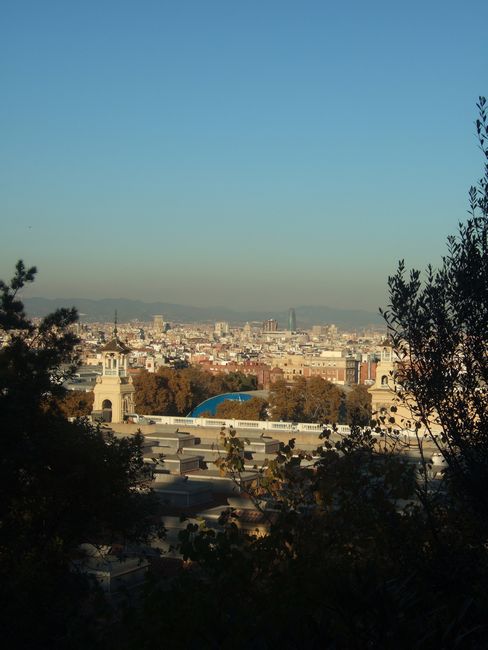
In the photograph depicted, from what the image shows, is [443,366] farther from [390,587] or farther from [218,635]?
[218,635]

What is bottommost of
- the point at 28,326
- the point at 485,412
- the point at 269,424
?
the point at 269,424

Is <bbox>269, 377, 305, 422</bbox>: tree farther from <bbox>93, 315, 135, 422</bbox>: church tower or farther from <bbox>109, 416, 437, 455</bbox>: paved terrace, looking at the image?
<bbox>109, 416, 437, 455</bbox>: paved terrace

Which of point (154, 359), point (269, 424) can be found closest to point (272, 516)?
point (269, 424)

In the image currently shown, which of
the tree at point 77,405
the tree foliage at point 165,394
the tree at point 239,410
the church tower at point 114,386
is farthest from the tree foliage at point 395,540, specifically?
the tree foliage at point 165,394

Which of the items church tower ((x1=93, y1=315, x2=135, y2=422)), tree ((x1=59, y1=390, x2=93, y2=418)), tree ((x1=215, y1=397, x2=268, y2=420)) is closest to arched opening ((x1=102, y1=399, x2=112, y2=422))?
church tower ((x1=93, y1=315, x2=135, y2=422))

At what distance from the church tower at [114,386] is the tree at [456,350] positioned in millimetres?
26336

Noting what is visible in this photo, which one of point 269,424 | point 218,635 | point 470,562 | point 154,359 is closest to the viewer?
point 218,635

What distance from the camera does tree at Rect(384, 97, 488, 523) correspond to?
6973mm

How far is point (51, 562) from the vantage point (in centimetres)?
853

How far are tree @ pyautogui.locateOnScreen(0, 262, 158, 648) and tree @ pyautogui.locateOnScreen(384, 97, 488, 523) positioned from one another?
131 inches

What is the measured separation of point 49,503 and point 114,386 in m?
24.6

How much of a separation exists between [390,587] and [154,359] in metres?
97.1

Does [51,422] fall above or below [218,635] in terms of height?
above

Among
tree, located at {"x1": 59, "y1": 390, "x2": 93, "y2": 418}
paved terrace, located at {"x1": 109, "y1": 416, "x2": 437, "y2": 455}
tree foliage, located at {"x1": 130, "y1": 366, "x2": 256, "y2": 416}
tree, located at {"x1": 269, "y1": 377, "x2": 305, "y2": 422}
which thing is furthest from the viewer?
tree, located at {"x1": 269, "y1": 377, "x2": 305, "y2": 422}
